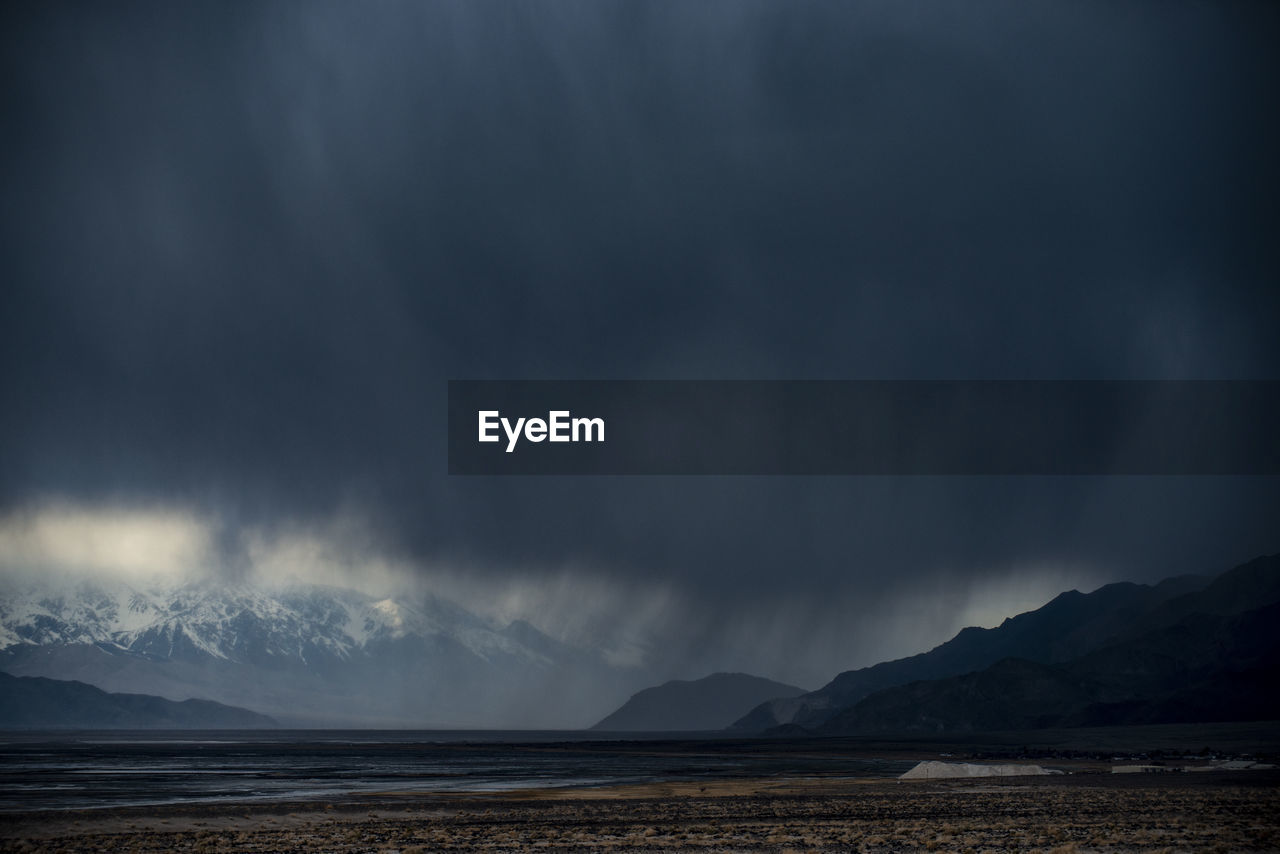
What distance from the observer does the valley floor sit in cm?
4591

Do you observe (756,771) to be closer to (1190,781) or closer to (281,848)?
(1190,781)

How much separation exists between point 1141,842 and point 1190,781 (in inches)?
1924

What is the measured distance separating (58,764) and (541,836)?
119 m

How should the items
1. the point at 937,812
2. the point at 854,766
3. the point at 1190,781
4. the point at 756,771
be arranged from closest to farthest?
the point at 937,812
the point at 1190,781
the point at 756,771
the point at 854,766

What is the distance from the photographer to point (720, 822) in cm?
5588

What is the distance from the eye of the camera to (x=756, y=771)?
4749 inches

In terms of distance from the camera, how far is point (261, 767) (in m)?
134

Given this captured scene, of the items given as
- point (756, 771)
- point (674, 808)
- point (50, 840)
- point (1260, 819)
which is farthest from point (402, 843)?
point (756, 771)

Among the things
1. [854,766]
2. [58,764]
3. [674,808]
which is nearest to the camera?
[674,808]

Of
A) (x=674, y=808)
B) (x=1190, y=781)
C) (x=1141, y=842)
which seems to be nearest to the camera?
(x=1141, y=842)

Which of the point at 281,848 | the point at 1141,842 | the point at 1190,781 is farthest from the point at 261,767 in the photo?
the point at 1141,842

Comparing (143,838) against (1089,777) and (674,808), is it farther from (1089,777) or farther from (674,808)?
(1089,777)

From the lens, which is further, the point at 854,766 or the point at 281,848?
the point at 854,766

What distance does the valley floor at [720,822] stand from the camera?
45.9 meters
